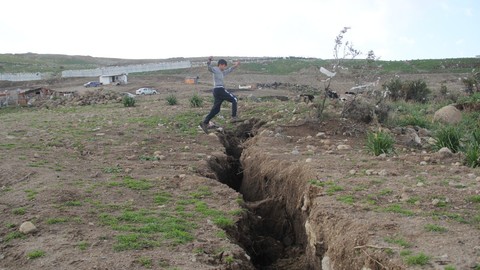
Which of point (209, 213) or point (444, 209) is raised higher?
point (444, 209)

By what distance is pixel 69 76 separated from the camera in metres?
47.8

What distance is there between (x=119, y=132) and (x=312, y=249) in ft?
22.7

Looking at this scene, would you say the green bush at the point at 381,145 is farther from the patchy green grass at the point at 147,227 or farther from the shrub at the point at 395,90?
the shrub at the point at 395,90

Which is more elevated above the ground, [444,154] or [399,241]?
[444,154]

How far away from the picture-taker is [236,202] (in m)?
6.89

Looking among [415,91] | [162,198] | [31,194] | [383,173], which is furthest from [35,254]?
[415,91]

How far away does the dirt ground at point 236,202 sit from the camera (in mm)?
4805

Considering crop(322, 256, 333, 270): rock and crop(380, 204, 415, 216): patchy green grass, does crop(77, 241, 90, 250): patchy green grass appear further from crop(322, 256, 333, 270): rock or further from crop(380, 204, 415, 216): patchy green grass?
crop(380, 204, 415, 216): patchy green grass

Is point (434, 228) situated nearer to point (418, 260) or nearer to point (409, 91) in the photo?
point (418, 260)

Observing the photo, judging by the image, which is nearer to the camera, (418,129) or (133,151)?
(133,151)

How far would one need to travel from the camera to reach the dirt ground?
4.80 m

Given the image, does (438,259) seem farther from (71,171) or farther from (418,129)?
(418,129)

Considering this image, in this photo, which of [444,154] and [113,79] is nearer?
[444,154]

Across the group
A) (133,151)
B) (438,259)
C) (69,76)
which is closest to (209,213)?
(438,259)
